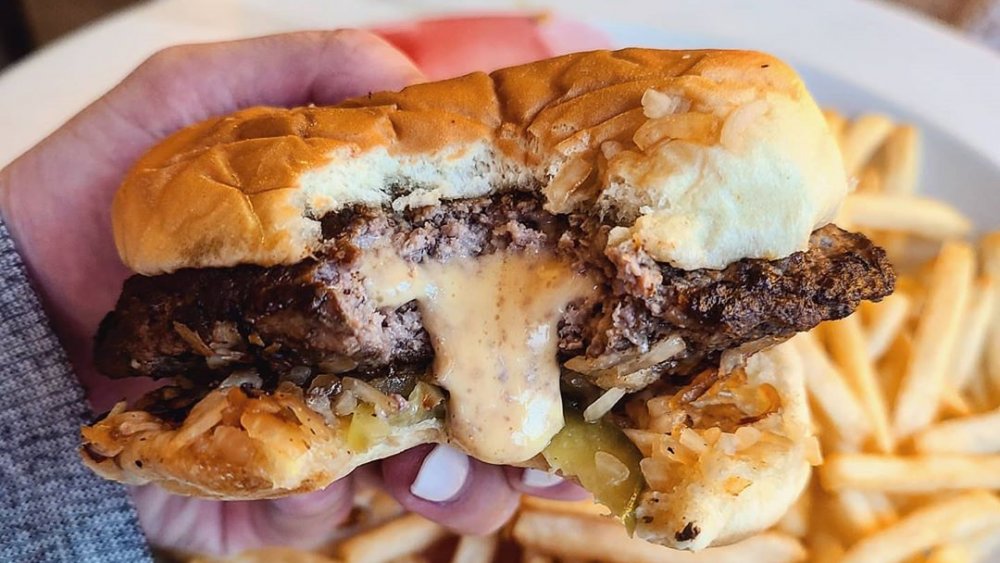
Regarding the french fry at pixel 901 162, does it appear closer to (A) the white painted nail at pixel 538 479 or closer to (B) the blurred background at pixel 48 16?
(B) the blurred background at pixel 48 16

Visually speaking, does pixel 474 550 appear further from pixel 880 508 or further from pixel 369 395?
pixel 880 508

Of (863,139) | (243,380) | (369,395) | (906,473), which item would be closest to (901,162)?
(863,139)

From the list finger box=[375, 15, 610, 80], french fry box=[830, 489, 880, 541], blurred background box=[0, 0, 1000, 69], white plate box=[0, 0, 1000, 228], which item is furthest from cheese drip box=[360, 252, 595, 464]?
blurred background box=[0, 0, 1000, 69]

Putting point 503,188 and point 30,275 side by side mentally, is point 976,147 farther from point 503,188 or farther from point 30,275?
point 30,275

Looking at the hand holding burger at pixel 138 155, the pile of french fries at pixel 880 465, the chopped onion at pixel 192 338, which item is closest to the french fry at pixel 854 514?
the pile of french fries at pixel 880 465

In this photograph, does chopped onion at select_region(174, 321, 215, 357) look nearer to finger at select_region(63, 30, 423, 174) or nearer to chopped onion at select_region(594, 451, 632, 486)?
chopped onion at select_region(594, 451, 632, 486)

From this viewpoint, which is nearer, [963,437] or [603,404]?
[603,404]
